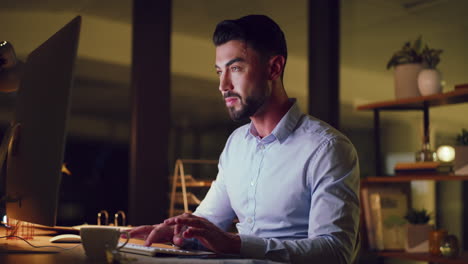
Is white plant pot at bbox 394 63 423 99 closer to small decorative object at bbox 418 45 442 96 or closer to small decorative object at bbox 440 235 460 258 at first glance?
small decorative object at bbox 418 45 442 96

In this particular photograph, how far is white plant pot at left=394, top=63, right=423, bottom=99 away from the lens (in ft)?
10.5

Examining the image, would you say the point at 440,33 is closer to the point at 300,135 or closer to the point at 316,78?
the point at 316,78

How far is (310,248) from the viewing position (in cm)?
127

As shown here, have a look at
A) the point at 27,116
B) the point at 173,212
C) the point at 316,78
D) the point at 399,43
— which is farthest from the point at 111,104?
the point at 399,43

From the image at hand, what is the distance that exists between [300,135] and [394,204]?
188cm

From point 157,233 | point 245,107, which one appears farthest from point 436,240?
point 157,233

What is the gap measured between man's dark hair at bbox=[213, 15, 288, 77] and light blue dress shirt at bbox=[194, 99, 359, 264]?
0.19m

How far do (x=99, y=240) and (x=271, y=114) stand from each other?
2.41 ft

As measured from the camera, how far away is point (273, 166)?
1.57m

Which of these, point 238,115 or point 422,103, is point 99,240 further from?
point 422,103

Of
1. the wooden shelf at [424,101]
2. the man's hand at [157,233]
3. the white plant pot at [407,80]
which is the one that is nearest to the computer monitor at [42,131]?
A: the man's hand at [157,233]

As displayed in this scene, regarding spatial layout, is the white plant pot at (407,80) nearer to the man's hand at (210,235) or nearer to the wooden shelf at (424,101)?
the wooden shelf at (424,101)

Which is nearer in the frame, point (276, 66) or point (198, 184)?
point (276, 66)

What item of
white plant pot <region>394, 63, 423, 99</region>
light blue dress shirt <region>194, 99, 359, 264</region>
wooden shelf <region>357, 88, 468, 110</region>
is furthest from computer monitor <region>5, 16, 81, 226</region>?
white plant pot <region>394, 63, 423, 99</region>
